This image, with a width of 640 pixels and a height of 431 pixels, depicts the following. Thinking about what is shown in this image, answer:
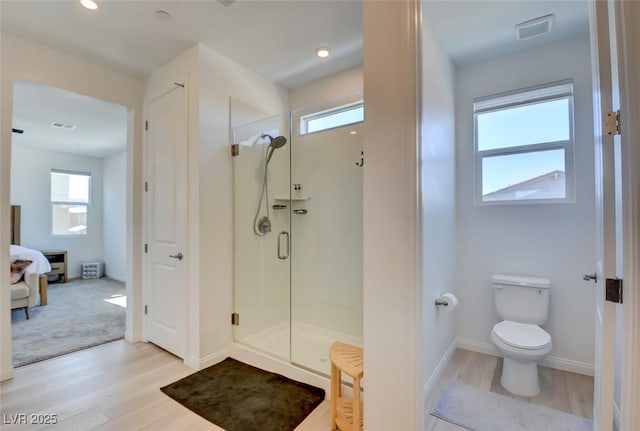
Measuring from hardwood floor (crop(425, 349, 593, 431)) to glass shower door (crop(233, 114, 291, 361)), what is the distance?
136cm

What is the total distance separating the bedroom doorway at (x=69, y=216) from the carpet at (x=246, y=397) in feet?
4.86

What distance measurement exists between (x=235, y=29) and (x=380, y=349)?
97.2 inches

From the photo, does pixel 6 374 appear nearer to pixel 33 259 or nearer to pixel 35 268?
pixel 35 268

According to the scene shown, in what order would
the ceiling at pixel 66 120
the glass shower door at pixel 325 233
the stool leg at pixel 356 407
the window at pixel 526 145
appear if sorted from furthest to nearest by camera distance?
the ceiling at pixel 66 120, the glass shower door at pixel 325 233, the window at pixel 526 145, the stool leg at pixel 356 407

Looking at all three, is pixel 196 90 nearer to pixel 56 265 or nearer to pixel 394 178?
pixel 394 178

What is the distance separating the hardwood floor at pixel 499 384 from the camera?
1864mm

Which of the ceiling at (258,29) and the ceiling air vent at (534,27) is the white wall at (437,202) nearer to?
the ceiling at (258,29)

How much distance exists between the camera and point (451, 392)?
208 centimetres

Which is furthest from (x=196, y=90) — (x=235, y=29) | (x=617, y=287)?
(x=617, y=287)

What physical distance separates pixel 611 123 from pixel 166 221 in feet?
9.94

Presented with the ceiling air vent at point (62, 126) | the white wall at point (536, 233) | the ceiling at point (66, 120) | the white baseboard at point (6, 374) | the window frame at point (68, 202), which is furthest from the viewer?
the window frame at point (68, 202)

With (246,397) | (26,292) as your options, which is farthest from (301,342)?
(26,292)

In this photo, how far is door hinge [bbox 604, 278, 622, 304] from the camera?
40.9 inches

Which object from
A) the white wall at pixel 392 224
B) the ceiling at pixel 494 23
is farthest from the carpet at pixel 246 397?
the ceiling at pixel 494 23
